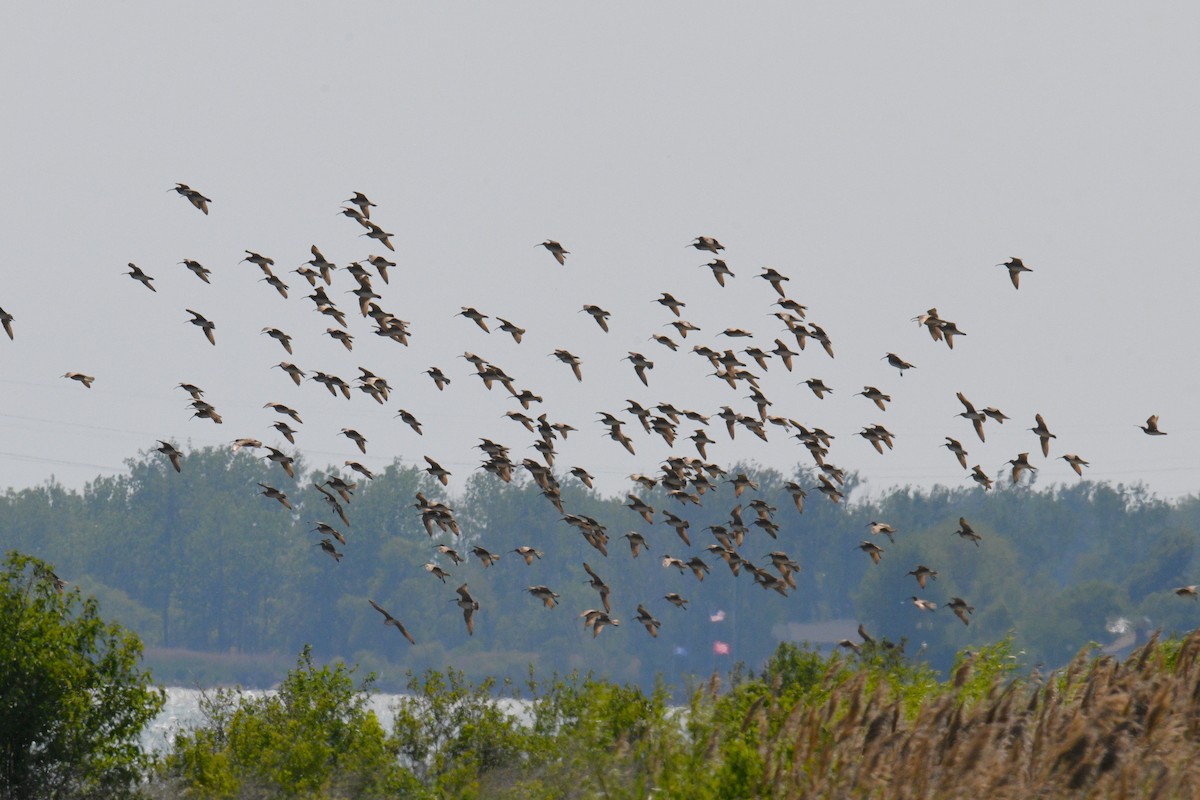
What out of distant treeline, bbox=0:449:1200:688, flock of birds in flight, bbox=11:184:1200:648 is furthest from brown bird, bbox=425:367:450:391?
distant treeline, bbox=0:449:1200:688

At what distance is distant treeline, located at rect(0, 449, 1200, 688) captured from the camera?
153500 millimetres

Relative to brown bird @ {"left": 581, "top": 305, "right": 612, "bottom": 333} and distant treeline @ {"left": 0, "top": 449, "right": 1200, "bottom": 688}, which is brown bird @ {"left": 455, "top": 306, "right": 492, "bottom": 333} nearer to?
brown bird @ {"left": 581, "top": 305, "right": 612, "bottom": 333}

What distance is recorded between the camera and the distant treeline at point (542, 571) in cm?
15350

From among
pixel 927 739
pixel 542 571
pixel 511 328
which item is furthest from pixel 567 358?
pixel 542 571

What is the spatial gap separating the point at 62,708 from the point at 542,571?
138711 millimetres

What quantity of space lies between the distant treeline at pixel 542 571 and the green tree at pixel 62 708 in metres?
115

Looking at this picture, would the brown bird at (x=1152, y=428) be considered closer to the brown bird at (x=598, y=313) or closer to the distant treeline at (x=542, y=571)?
the brown bird at (x=598, y=313)

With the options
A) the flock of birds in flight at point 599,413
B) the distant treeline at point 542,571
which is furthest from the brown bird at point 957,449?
the distant treeline at point 542,571

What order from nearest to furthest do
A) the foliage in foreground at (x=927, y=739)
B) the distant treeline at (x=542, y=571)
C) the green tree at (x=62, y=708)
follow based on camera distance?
1. the foliage in foreground at (x=927, y=739)
2. the green tree at (x=62, y=708)
3. the distant treeline at (x=542, y=571)

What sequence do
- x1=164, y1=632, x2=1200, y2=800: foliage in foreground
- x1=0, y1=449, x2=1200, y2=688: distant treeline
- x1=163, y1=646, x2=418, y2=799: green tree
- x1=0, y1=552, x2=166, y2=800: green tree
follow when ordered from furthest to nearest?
1. x1=0, y1=449, x2=1200, y2=688: distant treeline
2. x1=163, y1=646, x2=418, y2=799: green tree
3. x1=0, y1=552, x2=166, y2=800: green tree
4. x1=164, y1=632, x2=1200, y2=800: foliage in foreground

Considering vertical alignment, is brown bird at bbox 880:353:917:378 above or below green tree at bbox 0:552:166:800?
above

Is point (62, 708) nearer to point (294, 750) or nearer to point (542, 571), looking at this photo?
point (294, 750)

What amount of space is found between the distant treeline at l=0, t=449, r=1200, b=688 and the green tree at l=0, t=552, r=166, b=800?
379 ft

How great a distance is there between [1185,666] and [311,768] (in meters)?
25.9
